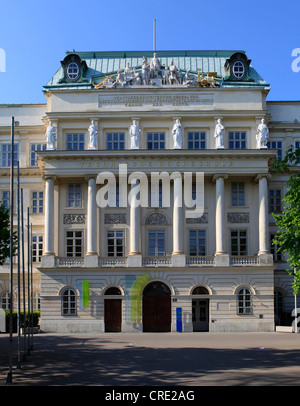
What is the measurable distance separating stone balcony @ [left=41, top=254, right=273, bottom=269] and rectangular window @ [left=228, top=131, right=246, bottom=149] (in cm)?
1031

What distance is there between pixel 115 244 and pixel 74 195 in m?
6.11

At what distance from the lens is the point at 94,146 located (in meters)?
55.6

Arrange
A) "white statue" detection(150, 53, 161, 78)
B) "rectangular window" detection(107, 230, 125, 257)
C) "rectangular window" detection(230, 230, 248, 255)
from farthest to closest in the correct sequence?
1. "white statue" detection(150, 53, 161, 78)
2. "rectangular window" detection(230, 230, 248, 255)
3. "rectangular window" detection(107, 230, 125, 257)

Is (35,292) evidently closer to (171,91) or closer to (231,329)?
(231,329)

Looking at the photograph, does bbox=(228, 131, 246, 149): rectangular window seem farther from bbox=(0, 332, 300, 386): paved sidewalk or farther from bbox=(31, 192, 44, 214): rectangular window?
bbox=(0, 332, 300, 386): paved sidewalk

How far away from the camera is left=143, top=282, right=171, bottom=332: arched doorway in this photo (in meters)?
54.1

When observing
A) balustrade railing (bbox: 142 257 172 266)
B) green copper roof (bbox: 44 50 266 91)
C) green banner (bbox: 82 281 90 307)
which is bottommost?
green banner (bbox: 82 281 90 307)

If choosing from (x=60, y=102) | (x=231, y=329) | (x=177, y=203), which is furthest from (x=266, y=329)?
(x=60, y=102)

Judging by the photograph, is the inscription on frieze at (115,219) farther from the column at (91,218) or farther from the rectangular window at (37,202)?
the rectangular window at (37,202)

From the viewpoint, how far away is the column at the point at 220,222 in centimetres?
5388

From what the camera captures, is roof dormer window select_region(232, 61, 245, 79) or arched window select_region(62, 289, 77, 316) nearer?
arched window select_region(62, 289, 77, 316)

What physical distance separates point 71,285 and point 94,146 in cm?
1266

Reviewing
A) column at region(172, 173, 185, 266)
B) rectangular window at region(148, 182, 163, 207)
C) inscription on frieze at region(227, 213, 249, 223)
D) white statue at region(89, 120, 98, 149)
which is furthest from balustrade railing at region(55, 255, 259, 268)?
white statue at region(89, 120, 98, 149)

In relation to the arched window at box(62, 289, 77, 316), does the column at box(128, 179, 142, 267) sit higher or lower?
higher
